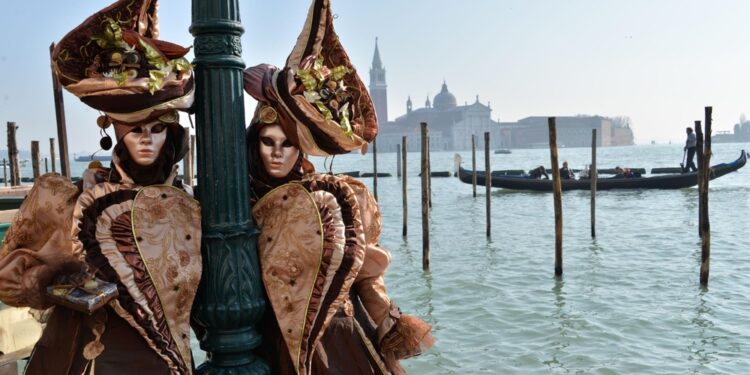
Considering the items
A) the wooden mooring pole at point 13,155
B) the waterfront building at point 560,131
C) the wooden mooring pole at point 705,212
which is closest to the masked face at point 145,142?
the wooden mooring pole at point 705,212

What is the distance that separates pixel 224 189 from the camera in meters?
1.57

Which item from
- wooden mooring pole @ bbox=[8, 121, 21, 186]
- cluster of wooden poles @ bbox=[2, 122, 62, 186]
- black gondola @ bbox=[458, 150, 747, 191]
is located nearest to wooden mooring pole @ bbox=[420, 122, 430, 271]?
cluster of wooden poles @ bbox=[2, 122, 62, 186]

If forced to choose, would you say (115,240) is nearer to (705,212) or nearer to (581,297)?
A: (581,297)

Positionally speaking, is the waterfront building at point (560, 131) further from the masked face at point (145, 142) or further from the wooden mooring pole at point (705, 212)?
the masked face at point (145, 142)

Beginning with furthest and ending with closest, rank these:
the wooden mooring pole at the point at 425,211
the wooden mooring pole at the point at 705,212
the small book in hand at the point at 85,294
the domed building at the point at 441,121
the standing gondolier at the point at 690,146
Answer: the domed building at the point at 441,121 → the standing gondolier at the point at 690,146 → the wooden mooring pole at the point at 425,211 → the wooden mooring pole at the point at 705,212 → the small book in hand at the point at 85,294

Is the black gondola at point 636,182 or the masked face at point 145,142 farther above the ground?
the masked face at point 145,142

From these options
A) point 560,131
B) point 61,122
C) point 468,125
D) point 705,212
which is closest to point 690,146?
point 705,212

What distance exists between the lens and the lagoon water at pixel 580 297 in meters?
5.34

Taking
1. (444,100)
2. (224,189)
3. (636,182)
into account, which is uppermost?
(444,100)

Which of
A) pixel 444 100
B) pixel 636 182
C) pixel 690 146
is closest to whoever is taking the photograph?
pixel 690 146

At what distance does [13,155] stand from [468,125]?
108005 mm

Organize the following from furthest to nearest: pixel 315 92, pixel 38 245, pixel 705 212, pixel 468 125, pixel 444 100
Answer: pixel 444 100 < pixel 468 125 < pixel 705 212 < pixel 315 92 < pixel 38 245

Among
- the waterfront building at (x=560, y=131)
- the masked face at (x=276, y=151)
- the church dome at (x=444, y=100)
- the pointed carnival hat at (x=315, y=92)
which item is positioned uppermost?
the church dome at (x=444, y=100)

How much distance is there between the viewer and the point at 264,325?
1.81m
